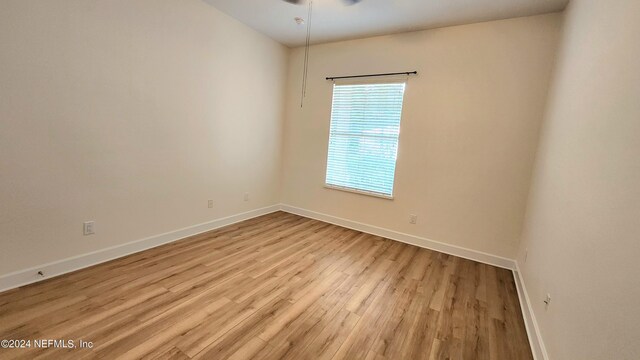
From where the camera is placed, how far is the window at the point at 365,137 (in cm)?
357

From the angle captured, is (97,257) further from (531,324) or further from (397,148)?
(531,324)

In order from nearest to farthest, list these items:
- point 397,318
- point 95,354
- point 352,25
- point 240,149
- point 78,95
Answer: point 95,354, point 397,318, point 78,95, point 352,25, point 240,149

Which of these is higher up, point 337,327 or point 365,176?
point 365,176

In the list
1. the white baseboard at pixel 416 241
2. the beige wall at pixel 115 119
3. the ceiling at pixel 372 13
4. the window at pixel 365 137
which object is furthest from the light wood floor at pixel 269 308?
the ceiling at pixel 372 13

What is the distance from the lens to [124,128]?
8.07ft

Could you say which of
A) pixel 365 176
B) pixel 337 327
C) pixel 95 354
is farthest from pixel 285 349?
pixel 365 176

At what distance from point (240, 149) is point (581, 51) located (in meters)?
3.57

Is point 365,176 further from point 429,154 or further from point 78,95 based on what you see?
point 78,95

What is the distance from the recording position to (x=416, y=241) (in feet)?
11.4

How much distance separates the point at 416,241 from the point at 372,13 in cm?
283

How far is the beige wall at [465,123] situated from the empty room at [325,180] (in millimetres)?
21

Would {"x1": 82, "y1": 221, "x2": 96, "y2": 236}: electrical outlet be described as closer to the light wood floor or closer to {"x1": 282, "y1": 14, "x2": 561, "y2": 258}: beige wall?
the light wood floor

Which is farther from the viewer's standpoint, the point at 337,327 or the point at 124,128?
the point at 124,128

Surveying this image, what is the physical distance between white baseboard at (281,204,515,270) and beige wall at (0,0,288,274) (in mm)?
1400
